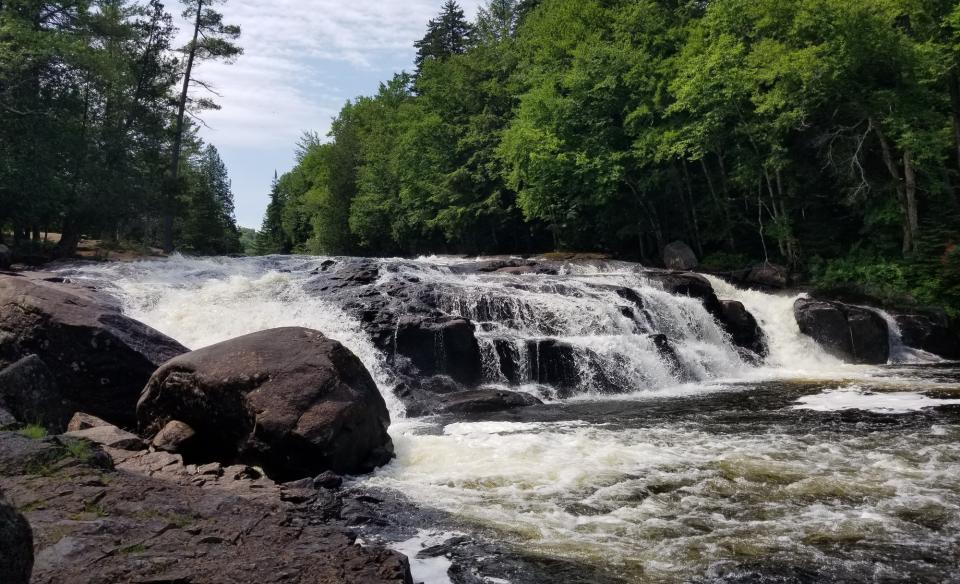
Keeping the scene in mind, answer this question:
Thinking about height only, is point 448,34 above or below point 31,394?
above

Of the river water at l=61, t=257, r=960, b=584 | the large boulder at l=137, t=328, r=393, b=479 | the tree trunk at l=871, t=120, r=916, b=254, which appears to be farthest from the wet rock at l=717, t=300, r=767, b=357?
the large boulder at l=137, t=328, r=393, b=479

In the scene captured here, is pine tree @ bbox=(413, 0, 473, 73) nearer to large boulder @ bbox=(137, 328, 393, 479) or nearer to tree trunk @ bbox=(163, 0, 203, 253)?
tree trunk @ bbox=(163, 0, 203, 253)

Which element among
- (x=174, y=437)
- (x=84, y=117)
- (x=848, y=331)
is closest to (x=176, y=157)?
(x=84, y=117)

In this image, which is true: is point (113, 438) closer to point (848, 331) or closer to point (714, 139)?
point (848, 331)

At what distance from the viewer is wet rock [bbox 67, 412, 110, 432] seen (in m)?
7.69

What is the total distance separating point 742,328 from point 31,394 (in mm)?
16693

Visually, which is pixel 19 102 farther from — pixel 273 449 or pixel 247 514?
pixel 247 514

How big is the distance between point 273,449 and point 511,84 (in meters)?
32.0

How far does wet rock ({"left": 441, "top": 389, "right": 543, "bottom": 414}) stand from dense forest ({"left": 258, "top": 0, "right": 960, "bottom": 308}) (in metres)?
14.5

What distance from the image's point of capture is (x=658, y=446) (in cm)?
862

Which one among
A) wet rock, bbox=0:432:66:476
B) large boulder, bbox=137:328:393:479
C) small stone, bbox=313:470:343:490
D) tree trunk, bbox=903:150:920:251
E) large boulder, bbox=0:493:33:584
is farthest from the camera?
tree trunk, bbox=903:150:920:251

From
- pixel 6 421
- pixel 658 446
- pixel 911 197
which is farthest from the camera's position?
pixel 911 197

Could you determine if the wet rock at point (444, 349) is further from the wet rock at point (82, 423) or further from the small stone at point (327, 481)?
the wet rock at point (82, 423)

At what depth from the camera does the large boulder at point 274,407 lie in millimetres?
7305
